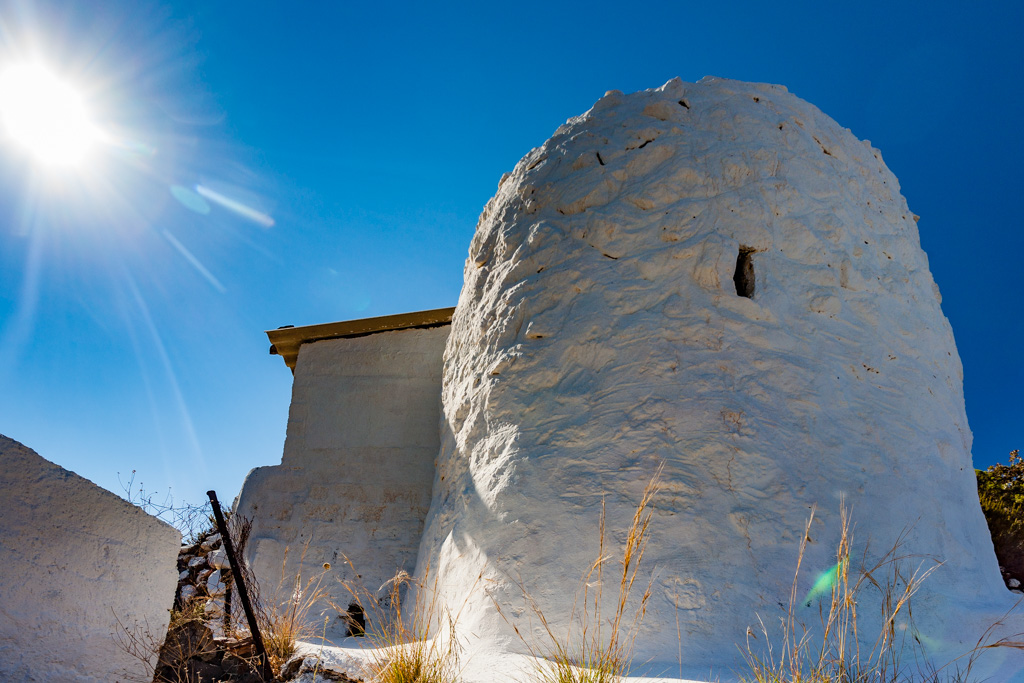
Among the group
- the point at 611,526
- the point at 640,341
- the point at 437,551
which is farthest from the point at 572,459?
the point at 437,551

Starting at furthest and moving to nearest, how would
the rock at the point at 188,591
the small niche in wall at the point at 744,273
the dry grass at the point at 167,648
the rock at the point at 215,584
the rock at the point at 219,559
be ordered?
1. the rock at the point at 188,591
2. the rock at the point at 219,559
3. the rock at the point at 215,584
4. the small niche in wall at the point at 744,273
5. the dry grass at the point at 167,648

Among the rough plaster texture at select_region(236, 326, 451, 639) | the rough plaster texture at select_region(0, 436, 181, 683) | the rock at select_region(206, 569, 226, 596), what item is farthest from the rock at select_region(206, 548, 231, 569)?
the rough plaster texture at select_region(0, 436, 181, 683)

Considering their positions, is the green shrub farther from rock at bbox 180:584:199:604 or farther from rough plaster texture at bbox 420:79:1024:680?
rock at bbox 180:584:199:604

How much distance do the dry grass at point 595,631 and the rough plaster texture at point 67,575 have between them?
1511 mm

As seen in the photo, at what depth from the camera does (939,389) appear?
387 centimetres

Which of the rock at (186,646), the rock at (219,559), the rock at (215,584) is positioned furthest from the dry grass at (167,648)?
the rock at (219,559)

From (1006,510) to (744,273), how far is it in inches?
207

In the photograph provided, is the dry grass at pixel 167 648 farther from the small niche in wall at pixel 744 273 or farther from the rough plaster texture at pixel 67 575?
the small niche in wall at pixel 744 273

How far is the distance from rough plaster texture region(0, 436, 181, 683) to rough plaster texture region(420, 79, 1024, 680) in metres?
1.44

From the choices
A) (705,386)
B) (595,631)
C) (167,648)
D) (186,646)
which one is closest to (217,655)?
(186,646)

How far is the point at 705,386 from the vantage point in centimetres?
329

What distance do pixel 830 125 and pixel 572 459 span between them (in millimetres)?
3271

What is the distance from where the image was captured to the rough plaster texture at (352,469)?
5.38 m

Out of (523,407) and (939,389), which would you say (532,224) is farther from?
(939,389)
